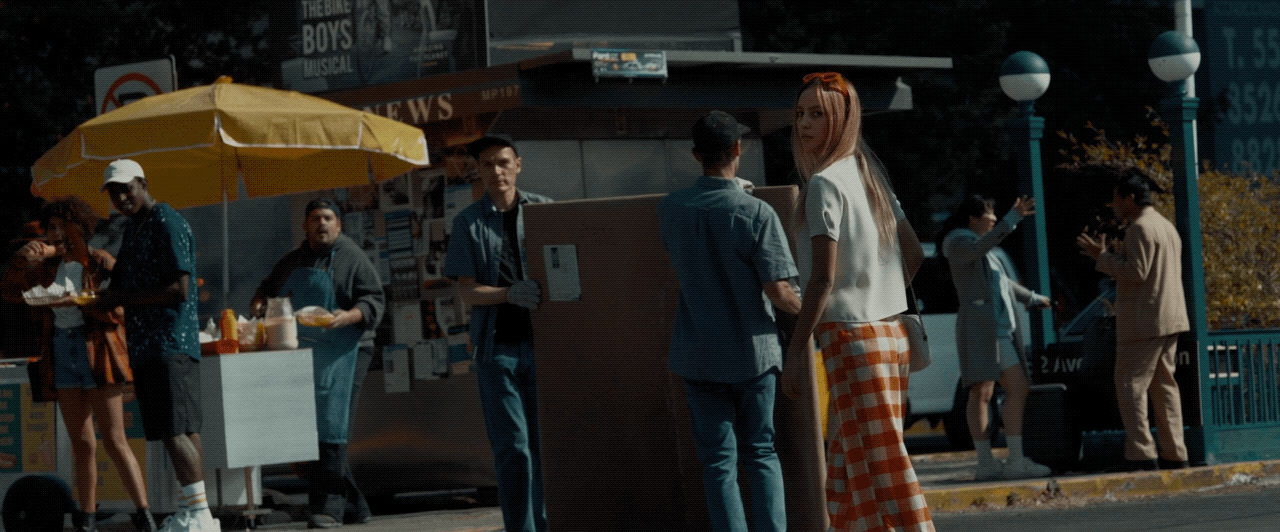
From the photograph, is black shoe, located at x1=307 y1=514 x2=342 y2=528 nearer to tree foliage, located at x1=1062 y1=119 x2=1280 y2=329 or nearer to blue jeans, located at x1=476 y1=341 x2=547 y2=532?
blue jeans, located at x1=476 y1=341 x2=547 y2=532

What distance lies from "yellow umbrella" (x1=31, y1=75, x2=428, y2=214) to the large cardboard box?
10.1 ft

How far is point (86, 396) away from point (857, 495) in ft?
16.4

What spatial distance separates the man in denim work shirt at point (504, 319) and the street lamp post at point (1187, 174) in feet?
16.3

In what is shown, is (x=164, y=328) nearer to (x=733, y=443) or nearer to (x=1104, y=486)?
(x=733, y=443)

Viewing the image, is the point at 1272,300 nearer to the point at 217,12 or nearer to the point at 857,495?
the point at 857,495

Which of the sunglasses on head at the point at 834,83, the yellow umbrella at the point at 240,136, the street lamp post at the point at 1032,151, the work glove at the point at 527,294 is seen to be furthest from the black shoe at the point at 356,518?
the sunglasses on head at the point at 834,83

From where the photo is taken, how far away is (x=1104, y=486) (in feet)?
33.0

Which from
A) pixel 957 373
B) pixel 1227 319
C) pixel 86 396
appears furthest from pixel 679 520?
pixel 957 373

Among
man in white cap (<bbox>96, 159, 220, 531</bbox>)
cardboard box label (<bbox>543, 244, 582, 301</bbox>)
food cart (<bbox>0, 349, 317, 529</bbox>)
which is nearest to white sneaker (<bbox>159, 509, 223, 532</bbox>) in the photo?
man in white cap (<bbox>96, 159, 220, 531</bbox>)

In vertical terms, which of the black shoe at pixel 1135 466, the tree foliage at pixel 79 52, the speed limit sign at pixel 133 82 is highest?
the tree foliage at pixel 79 52

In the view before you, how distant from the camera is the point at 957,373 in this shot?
627 inches

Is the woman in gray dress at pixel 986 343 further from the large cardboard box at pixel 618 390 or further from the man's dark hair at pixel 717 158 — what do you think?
the man's dark hair at pixel 717 158

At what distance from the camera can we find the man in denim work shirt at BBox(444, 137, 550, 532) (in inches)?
294

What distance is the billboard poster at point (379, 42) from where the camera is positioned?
38.5 feet
